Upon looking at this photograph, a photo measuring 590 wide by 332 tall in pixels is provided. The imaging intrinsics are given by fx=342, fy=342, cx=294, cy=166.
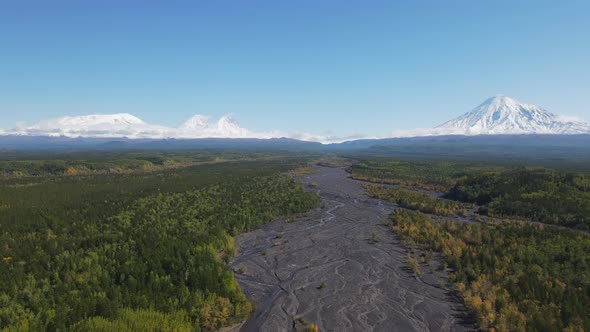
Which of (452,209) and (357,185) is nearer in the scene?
(452,209)

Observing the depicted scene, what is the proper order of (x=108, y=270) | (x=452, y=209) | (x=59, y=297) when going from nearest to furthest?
(x=59, y=297) < (x=108, y=270) < (x=452, y=209)

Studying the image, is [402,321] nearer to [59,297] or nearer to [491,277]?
[491,277]

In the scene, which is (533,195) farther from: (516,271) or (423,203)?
(516,271)

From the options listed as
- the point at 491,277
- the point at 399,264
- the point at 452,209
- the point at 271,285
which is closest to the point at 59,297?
the point at 271,285

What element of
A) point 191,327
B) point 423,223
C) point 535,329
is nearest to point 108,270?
point 191,327

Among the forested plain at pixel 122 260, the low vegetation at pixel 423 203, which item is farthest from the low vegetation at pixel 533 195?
the forested plain at pixel 122 260

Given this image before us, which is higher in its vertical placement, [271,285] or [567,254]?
[567,254]

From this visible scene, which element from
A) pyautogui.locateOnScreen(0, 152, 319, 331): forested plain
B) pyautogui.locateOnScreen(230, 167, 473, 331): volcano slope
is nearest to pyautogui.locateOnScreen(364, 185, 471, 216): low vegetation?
pyautogui.locateOnScreen(230, 167, 473, 331): volcano slope

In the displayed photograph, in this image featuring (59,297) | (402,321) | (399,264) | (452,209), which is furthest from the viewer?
(452,209)
